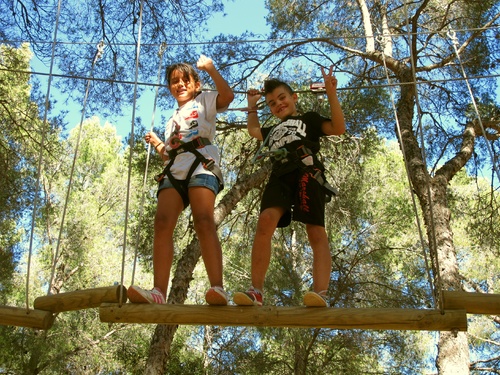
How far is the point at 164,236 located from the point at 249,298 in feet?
1.70

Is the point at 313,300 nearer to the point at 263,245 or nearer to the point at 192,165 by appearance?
the point at 263,245

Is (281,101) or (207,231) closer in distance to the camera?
(207,231)

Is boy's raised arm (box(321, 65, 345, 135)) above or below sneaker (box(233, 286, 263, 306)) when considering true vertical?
above

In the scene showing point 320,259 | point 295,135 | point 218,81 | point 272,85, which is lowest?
point 320,259

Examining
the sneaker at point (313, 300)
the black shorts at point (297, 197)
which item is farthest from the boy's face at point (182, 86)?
the sneaker at point (313, 300)

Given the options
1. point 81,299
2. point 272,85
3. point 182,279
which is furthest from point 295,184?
point 182,279

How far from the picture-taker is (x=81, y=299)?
277 centimetres

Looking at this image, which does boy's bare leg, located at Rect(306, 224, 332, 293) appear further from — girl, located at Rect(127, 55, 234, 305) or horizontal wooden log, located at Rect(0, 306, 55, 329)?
horizontal wooden log, located at Rect(0, 306, 55, 329)

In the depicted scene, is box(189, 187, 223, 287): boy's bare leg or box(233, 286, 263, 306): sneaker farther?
box(189, 187, 223, 287): boy's bare leg

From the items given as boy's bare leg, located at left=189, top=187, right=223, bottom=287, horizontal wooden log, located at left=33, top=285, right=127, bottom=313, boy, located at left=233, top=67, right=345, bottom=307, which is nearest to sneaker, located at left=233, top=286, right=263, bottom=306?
boy, located at left=233, top=67, right=345, bottom=307

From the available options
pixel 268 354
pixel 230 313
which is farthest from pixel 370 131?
pixel 230 313

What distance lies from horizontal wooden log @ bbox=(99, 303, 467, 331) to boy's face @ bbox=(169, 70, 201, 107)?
113 cm

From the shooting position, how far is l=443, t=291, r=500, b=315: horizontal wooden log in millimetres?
2615

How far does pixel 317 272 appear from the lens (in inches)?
113
